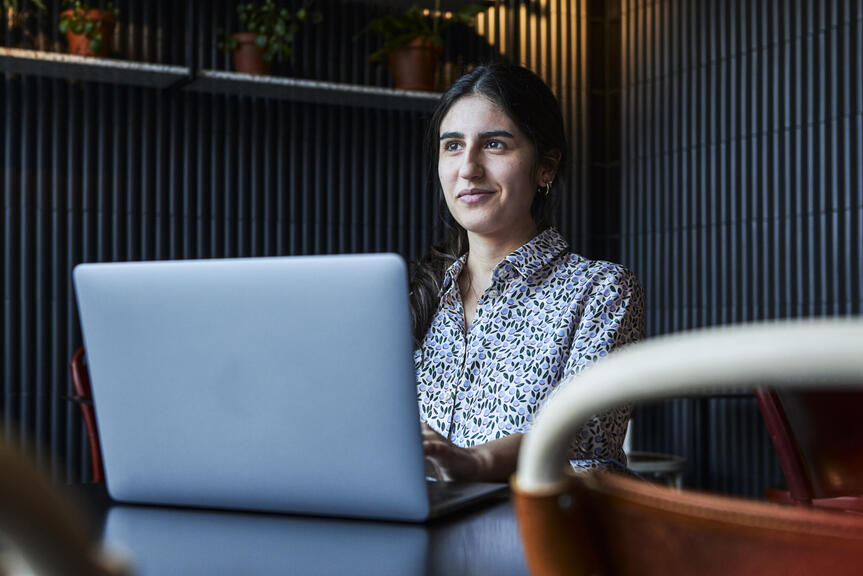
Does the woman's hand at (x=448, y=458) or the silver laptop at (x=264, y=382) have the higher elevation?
the silver laptop at (x=264, y=382)

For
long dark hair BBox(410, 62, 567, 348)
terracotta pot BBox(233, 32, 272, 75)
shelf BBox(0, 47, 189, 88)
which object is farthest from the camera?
terracotta pot BBox(233, 32, 272, 75)

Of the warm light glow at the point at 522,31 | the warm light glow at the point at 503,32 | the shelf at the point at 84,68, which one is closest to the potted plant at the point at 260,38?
the shelf at the point at 84,68

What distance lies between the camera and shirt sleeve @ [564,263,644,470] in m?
1.86

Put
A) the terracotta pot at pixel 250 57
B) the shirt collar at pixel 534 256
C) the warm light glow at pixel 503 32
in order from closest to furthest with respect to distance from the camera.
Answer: the shirt collar at pixel 534 256 → the terracotta pot at pixel 250 57 → the warm light glow at pixel 503 32

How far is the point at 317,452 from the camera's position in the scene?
1106 millimetres

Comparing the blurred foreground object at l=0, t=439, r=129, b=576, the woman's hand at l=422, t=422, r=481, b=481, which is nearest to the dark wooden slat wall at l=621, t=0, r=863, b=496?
the woman's hand at l=422, t=422, r=481, b=481

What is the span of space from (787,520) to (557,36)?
540 cm

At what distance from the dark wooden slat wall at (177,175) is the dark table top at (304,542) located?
3540mm

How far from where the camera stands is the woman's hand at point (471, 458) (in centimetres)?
144

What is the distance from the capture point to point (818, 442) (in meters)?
2.39

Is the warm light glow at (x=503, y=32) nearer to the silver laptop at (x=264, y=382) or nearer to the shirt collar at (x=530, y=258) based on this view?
the shirt collar at (x=530, y=258)

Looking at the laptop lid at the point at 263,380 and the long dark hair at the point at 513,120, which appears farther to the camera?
the long dark hair at the point at 513,120

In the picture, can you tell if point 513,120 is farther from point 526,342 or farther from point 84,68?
point 84,68

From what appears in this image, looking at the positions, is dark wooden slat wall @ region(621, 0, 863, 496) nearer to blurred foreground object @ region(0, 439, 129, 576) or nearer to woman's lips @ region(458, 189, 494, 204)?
woman's lips @ region(458, 189, 494, 204)
